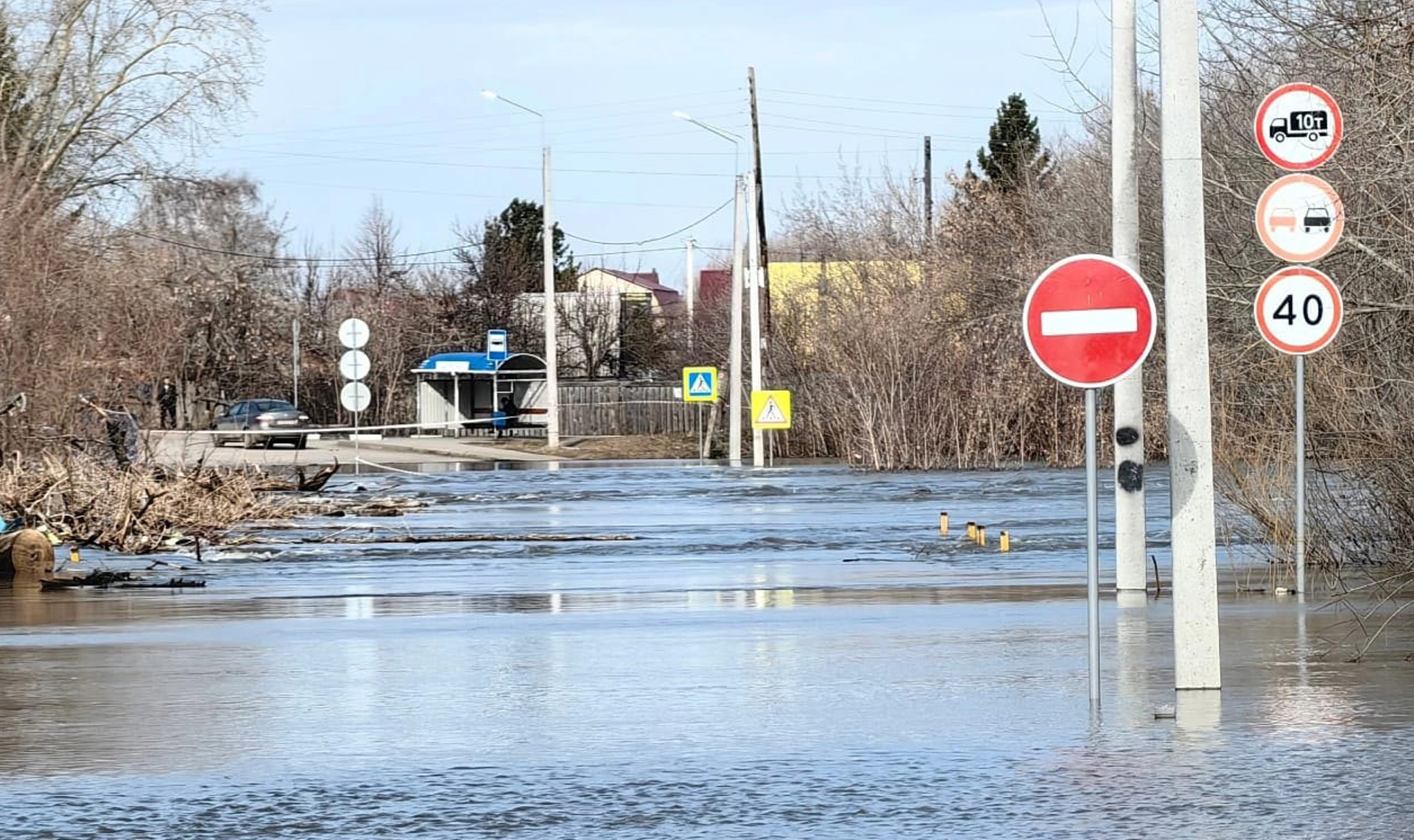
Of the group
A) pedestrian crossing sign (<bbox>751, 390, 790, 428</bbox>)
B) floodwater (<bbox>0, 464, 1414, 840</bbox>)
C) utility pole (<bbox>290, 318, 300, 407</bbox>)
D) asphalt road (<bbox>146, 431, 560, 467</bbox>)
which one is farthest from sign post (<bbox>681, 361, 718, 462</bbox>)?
floodwater (<bbox>0, 464, 1414, 840</bbox>)

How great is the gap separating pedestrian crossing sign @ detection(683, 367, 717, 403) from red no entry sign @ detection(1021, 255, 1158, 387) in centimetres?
4081

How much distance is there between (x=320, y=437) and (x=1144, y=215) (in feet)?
153

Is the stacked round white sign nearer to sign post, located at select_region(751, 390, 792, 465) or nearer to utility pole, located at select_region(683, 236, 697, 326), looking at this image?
sign post, located at select_region(751, 390, 792, 465)

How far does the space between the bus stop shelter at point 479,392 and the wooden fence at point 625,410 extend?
44.0 inches

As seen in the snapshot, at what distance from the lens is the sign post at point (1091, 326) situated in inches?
416

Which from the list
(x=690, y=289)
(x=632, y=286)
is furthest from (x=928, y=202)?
(x=632, y=286)

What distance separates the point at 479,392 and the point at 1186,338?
65759mm

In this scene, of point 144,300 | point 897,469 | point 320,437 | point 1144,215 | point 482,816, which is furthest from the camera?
point 320,437

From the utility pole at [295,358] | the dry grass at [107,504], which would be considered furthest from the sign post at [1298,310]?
the utility pole at [295,358]

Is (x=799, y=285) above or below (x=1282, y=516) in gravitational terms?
above

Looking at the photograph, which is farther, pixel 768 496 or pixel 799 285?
pixel 799 285

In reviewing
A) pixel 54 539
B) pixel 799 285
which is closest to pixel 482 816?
pixel 54 539

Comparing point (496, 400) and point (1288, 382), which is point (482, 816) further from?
point (496, 400)

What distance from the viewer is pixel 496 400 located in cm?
7181
